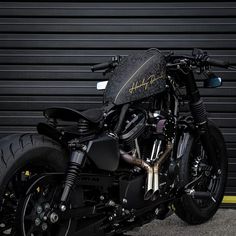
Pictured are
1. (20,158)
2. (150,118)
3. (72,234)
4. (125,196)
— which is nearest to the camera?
(20,158)

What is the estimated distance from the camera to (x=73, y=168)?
119 inches

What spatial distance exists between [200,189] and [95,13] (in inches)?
74.6

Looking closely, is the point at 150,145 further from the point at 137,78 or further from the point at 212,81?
the point at 212,81

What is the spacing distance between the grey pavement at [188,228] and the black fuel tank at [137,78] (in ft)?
3.75

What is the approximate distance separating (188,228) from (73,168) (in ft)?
5.27

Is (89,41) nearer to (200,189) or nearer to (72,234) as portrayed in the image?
(200,189)

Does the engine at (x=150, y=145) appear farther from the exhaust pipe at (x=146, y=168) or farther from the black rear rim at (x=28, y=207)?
the black rear rim at (x=28, y=207)

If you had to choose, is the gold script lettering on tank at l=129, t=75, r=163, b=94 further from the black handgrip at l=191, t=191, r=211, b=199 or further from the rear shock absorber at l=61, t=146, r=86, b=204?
the black handgrip at l=191, t=191, r=211, b=199

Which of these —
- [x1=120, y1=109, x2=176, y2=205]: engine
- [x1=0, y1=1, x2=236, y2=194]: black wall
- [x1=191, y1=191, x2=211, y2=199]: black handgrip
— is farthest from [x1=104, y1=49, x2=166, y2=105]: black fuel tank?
[x1=0, y1=1, x2=236, y2=194]: black wall

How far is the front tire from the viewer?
2.89 meters

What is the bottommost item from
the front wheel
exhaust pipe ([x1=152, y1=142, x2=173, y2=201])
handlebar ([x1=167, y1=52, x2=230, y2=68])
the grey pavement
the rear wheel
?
the grey pavement

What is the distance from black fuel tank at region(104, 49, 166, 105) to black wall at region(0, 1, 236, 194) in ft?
4.75

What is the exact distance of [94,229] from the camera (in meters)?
3.27

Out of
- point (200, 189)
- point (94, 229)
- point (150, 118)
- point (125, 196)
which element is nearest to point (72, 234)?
point (94, 229)
